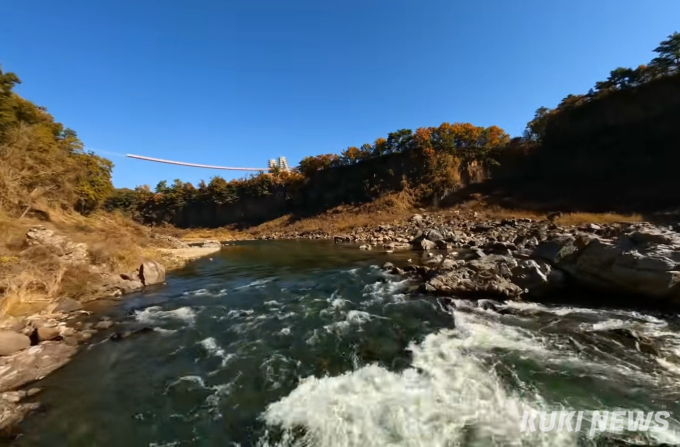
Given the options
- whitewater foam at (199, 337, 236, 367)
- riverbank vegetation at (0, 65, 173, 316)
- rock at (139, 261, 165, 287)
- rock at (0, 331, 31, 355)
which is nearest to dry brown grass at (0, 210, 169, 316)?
riverbank vegetation at (0, 65, 173, 316)

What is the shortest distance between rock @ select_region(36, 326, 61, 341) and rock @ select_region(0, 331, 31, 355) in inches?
11.9

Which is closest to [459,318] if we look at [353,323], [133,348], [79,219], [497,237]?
[353,323]

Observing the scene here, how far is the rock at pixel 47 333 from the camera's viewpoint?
7.77m

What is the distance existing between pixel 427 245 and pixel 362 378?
19.2 meters

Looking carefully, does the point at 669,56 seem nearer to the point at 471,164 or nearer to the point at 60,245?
the point at 471,164

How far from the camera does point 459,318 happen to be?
8.66 m

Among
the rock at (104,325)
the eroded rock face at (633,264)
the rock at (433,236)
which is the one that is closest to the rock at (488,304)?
the eroded rock face at (633,264)

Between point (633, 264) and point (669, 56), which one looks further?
point (669, 56)

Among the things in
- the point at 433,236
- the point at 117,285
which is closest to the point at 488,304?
the point at 117,285

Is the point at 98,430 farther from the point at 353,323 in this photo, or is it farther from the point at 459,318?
the point at 459,318

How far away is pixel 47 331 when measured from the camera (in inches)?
312

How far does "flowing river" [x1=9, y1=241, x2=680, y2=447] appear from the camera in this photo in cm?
448

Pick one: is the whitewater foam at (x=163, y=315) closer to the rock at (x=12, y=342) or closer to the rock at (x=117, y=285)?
the rock at (x=12, y=342)

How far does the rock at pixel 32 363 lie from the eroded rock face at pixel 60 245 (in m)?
6.71
